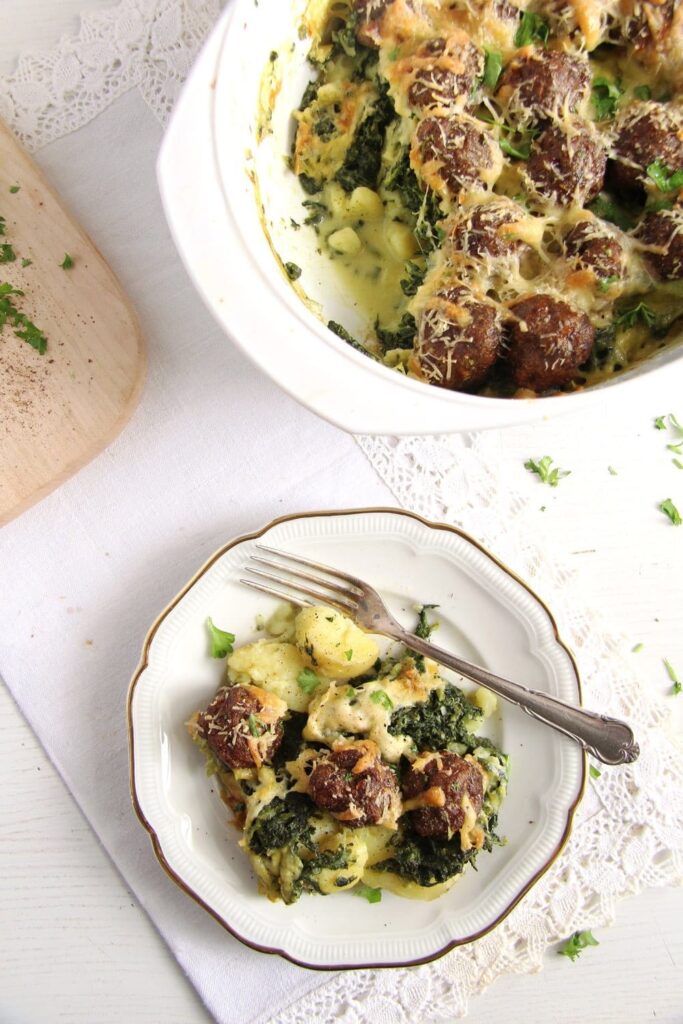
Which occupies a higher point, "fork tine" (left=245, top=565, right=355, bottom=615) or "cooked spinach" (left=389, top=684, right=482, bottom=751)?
"fork tine" (left=245, top=565, right=355, bottom=615)

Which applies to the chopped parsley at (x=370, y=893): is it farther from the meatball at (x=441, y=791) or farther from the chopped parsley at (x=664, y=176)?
the chopped parsley at (x=664, y=176)

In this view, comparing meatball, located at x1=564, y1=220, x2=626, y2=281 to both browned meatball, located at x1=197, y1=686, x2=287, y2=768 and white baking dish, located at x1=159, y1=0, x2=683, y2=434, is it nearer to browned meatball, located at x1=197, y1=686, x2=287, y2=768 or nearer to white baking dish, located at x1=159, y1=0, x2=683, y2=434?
white baking dish, located at x1=159, y1=0, x2=683, y2=434

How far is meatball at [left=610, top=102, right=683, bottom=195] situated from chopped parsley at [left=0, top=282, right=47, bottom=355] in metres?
1.10

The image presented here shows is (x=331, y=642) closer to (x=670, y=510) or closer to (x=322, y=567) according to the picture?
(x=322, y=567)

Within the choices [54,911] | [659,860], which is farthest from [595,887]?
[54,911]

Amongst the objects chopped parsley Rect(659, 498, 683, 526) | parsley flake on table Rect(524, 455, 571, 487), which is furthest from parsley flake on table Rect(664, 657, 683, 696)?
parsley flake on table Rect(524, 455, 571, 487)

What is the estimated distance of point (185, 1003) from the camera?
162 centimetres

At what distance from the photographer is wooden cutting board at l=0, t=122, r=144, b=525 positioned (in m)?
1.58

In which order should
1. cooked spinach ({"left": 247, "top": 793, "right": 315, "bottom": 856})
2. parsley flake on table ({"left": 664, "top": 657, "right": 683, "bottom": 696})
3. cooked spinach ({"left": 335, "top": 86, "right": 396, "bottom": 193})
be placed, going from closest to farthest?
cooked spinach ({"left": 335, "top": 86, "right": 396, "bottom": 193}) → cooked spinach ({"left": 247, "top": 793, "right": 315, "bottom": 856}) → parsley flake on table ({"left": 664, "top": 657, "right": 683, "bottom": 696})

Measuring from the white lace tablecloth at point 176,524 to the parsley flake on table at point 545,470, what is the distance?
0.09 m

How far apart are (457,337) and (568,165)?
1.08ft

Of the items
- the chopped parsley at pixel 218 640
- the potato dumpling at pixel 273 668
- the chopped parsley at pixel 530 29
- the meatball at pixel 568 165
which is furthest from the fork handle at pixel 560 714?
the chopped parsley at pixel 530 29

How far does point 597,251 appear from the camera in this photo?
1254mm

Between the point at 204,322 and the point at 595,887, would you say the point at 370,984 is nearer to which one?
the point at 595,887
